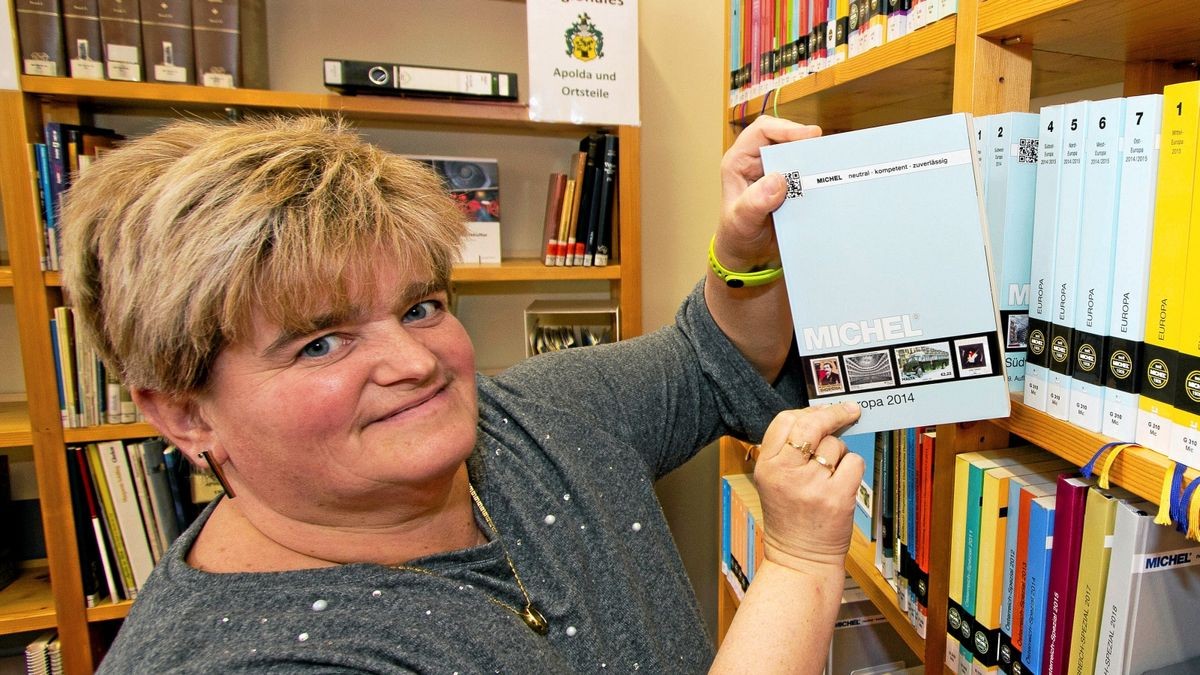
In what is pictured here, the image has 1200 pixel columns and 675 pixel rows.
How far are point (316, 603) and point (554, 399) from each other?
43 centimetres

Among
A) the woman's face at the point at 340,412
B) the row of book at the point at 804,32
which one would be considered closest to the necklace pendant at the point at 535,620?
the woman's face at the point at 340,412

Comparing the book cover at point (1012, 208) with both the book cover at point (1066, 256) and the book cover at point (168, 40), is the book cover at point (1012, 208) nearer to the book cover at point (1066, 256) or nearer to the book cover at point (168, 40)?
the book cover at point (1066, 256)

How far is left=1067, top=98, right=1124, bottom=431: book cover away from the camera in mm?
671

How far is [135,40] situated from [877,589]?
1.94 m

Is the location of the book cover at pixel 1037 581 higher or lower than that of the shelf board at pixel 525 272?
lower

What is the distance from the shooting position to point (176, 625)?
0.63 m

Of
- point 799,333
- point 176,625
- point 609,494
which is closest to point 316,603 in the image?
point 176,625

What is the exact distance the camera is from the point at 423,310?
77 cm

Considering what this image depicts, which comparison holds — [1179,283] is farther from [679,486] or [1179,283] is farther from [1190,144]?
[679,486]

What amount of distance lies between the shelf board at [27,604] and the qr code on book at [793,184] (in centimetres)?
194

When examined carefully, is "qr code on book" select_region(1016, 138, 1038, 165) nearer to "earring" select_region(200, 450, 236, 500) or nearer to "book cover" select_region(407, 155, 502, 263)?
"earring" select_region(200, 450, 236, 500)

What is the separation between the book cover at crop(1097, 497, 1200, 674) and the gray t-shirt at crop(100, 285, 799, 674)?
0.45m

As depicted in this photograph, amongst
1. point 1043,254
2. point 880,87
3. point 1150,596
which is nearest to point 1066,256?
point 1043,254

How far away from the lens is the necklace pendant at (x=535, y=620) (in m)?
0.77
